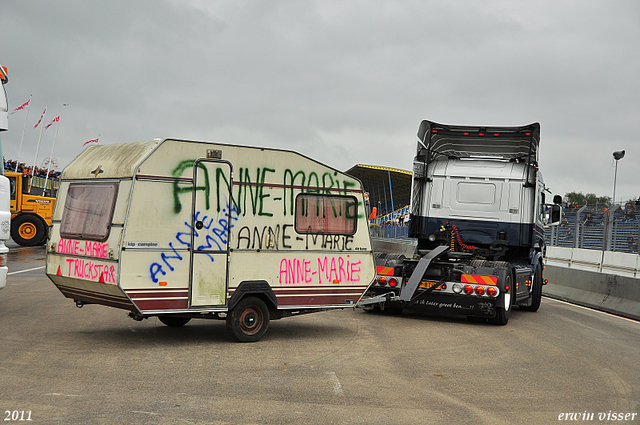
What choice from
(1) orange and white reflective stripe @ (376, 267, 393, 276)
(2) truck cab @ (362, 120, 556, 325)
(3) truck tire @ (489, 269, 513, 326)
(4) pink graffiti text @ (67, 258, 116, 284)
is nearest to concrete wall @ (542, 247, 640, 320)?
(2) truck cab @ (362, 120, 556, 325)

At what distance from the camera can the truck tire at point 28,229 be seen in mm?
27516

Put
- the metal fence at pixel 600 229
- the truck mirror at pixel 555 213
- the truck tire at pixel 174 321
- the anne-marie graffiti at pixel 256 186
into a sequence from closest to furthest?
the anne-marie graffiti at pixel 256 186, the truck tire at pixel 174 321, the truck mirror at pixel 555 213, the metal fence at pixel 600 229

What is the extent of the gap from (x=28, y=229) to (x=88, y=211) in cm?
2077

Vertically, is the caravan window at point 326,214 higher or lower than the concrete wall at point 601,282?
higher

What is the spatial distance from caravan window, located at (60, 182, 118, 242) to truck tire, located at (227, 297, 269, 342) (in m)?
2.01

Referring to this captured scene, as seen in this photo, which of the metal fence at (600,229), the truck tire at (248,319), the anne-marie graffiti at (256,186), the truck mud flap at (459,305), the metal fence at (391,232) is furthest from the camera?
the metal fence at (391,232)

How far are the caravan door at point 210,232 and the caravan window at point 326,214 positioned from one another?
1169 millimetres

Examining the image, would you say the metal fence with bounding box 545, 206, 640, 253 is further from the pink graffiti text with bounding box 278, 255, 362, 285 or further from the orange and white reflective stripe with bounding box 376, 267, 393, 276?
the pink graffiti text with bounding box 278, 255, 362, 285

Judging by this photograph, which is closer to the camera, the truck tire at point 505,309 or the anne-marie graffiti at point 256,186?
the anne-marie graffiti at point 256,186

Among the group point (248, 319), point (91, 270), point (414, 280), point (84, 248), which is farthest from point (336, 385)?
point (414, 280)

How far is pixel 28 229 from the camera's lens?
2783 centimetres

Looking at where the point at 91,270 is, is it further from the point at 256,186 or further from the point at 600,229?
the point at 600,229

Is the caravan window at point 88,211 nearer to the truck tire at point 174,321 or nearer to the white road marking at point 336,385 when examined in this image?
the truck tire at point 174,321

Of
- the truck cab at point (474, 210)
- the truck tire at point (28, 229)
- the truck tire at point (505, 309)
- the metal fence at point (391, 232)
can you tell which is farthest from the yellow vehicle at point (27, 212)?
the truck tire at point (505, 309)
